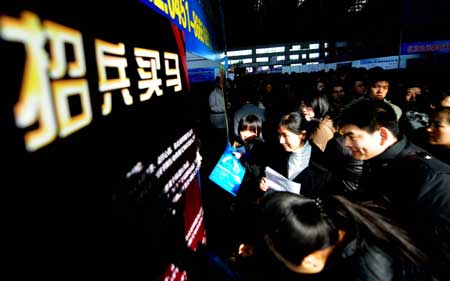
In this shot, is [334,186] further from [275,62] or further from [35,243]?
[275,62]

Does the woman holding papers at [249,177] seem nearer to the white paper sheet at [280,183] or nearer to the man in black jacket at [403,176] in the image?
the white paper sheet at [280,183]

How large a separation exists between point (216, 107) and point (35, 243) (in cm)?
592

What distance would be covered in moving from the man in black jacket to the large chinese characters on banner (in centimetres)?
131

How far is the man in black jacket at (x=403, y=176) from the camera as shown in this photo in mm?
1401

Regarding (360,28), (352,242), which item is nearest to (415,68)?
(360,28)

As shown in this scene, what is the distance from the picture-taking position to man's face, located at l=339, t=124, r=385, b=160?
6.31 feet

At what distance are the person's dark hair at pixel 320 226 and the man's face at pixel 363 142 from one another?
2.29 ft

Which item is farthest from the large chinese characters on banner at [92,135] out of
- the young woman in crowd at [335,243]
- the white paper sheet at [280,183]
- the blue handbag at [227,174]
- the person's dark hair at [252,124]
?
the person's dark hair at [252,124]

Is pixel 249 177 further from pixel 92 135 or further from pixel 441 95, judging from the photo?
pixel 441 95

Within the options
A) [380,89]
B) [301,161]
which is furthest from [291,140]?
[380,89]

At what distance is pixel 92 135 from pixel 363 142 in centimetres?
185

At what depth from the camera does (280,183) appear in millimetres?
2273

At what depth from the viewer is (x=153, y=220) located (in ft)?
3.80

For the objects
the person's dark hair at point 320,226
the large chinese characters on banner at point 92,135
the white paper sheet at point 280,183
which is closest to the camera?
the large chinese characters on banner at point 92,135
